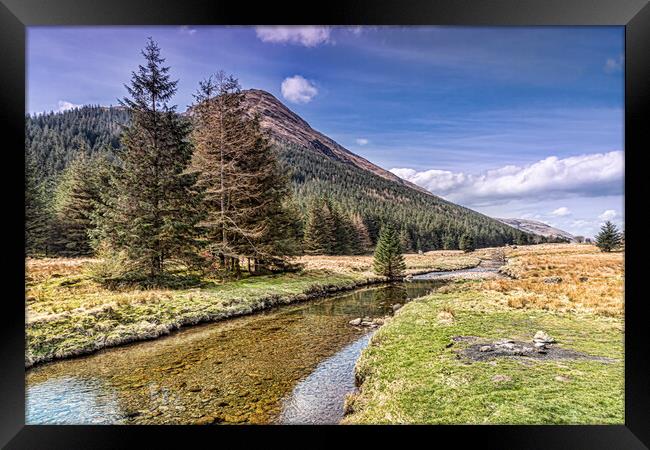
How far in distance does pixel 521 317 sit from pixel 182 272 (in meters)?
10.2

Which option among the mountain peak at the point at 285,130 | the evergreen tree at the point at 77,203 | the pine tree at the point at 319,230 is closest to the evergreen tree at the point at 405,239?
the pine tree at the point at 319,230

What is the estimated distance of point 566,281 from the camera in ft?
29.5

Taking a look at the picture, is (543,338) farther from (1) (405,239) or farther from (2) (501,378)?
(1) (405,239)

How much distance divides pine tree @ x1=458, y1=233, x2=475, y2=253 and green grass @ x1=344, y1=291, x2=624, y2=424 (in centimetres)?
487

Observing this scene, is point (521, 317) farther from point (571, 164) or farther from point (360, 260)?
point (360, 260)

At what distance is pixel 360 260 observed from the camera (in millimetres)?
12391

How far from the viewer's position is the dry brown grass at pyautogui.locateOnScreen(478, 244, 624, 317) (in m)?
7.50

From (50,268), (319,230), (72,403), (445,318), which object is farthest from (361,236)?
(50,268)

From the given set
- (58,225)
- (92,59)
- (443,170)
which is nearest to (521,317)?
(443,170)

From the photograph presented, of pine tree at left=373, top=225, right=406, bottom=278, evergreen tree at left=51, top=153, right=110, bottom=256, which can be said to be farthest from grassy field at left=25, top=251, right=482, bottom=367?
evergreen tree at left=51, top=153, right=110, bottom=256

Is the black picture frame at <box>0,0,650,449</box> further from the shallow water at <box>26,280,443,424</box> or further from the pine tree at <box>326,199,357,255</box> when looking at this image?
the pine tree at <box>326,199,357,255</box>

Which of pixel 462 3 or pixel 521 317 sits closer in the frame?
pixel 462 3

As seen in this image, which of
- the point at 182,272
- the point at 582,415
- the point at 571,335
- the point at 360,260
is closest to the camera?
the point at 582,415

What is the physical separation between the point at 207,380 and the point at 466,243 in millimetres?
9451
